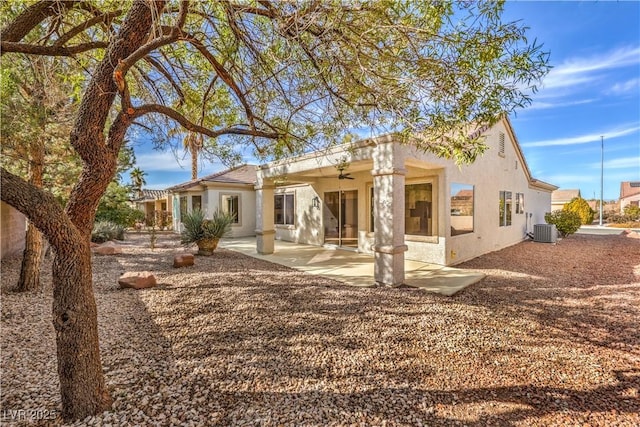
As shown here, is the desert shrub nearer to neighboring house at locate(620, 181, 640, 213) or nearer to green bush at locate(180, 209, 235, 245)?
neighboring house at locate(620, 181, 640, 213)

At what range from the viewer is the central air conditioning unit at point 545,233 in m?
15.2

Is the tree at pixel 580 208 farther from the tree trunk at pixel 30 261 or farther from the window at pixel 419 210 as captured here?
the tree trunk at pixel 30 261

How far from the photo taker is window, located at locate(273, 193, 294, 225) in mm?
15508

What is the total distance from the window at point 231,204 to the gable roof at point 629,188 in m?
54.1

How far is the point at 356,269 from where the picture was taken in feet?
29.2

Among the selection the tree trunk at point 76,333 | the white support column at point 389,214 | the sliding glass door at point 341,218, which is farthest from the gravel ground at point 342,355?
the sliding glass door at point 341,218

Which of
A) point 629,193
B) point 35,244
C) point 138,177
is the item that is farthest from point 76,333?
point 629,193

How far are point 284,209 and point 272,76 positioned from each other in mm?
11314

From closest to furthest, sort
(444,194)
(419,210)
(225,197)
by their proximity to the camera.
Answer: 1. (444,194)
2. (419,210)
3. (225,197)

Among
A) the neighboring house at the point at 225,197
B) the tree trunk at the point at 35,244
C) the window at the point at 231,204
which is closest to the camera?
the tree trunk at the point at 35,244

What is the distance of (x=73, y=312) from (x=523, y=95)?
4.87m

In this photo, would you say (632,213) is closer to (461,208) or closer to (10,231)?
(461,208)

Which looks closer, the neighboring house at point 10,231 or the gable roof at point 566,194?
the neighboring house at point 10,231

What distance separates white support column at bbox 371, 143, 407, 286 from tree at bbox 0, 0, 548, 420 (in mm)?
1561
